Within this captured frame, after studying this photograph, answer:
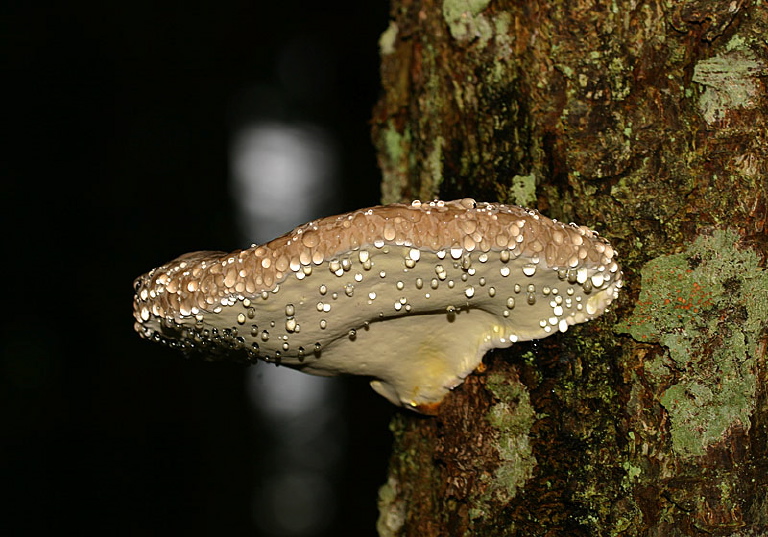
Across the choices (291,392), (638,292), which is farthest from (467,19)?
(291,392)

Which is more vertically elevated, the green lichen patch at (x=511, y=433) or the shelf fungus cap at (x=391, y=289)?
the shelf fungus cap at (x=391, y=289)

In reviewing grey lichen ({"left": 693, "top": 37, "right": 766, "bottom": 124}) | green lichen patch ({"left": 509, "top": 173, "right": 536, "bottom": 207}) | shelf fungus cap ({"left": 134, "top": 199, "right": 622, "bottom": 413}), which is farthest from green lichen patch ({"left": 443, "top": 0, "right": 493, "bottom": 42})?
shelf fungus cap ({"left": 134, "top": 199, "right": 622, "bottom": 413})

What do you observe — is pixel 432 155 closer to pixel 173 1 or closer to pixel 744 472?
pixel 744 472

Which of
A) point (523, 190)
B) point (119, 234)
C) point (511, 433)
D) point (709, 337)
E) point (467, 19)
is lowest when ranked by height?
point (119, 234)

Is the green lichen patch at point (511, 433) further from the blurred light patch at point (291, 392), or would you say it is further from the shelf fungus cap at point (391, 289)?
the blurred light patch at point (291, 392)

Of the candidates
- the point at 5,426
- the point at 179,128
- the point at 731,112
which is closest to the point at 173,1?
the point at 179,128

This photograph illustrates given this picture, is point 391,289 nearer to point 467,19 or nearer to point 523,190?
point 523,190

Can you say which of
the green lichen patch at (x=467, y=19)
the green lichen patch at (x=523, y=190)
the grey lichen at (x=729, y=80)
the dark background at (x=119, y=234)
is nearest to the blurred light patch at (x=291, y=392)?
the dark background at (x=119, y=234)
